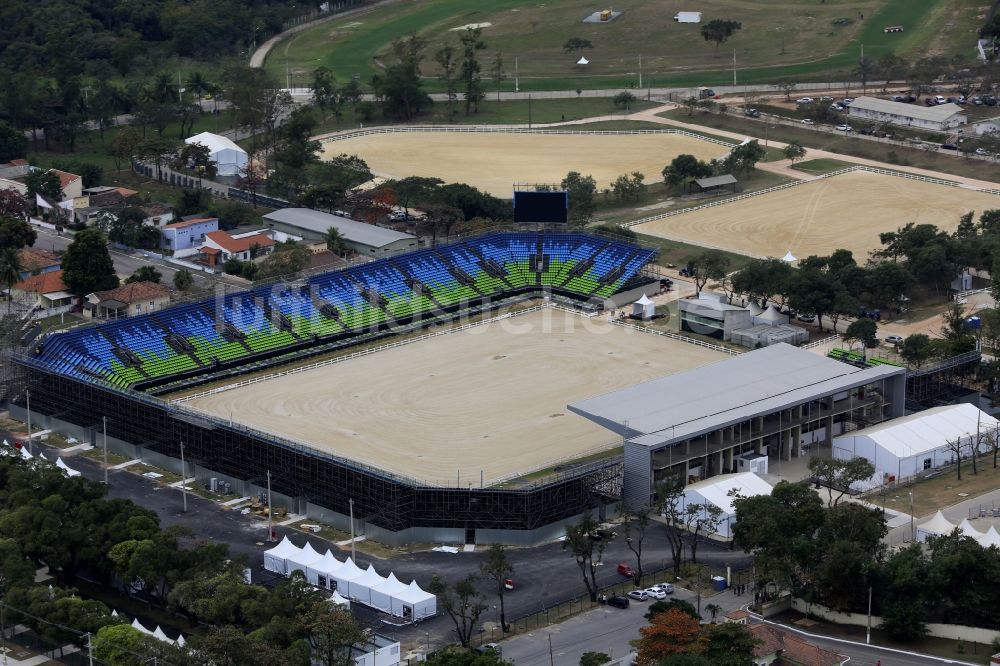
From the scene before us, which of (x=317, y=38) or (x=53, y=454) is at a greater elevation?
(x=317, y=38)

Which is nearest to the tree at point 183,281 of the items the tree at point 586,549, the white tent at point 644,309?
the white tent at point 644,309

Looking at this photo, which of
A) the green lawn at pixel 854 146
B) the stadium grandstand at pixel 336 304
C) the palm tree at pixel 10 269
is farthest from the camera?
the green lawn at pixel 854 146

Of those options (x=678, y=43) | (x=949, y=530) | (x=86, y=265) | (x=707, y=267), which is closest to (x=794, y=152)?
(x=707, y=267)

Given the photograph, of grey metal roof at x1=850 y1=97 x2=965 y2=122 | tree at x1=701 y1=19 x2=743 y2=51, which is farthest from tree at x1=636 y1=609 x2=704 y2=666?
tree at x1=701 y1=19 x2=743 y2=51

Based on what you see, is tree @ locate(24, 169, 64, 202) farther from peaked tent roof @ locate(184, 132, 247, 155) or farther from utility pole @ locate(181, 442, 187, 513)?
utility pole @ locate(181, 442, 187, 513)

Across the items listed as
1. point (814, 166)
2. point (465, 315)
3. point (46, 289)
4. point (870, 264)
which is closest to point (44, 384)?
point (46, 289)

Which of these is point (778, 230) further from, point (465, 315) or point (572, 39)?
point (572, 39)

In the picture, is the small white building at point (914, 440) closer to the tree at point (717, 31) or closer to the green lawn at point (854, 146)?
the green lawn at point (854, 146)
